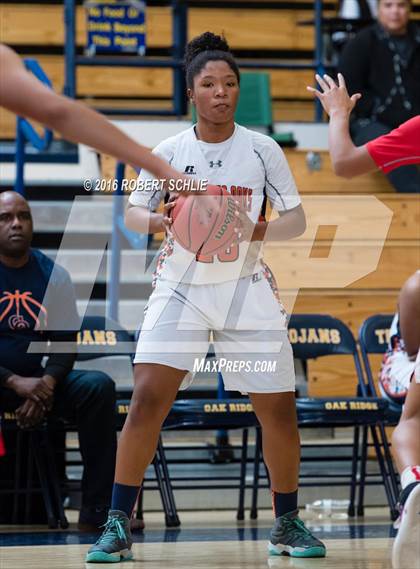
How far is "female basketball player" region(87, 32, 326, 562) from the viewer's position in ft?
13.8

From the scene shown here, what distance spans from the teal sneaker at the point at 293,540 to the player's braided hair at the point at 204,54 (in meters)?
1.68

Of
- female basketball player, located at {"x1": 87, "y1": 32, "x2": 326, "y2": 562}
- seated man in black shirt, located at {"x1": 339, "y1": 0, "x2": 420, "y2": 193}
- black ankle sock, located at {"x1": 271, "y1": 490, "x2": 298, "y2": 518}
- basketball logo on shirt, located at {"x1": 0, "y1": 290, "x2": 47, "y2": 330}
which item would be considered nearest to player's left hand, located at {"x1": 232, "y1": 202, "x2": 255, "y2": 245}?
female basketball player, located at {"x1": 87, "y1": 32, "x2": 326, "y2": 562}

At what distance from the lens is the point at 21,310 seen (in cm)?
586

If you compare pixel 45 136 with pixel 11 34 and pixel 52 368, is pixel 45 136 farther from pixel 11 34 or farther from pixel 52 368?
pixel 11 34

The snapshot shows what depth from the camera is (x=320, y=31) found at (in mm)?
9500

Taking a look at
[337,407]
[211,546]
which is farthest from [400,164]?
[337,407]

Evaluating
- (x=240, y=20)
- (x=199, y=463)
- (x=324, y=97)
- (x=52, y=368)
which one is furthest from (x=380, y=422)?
(x=240, y=20)

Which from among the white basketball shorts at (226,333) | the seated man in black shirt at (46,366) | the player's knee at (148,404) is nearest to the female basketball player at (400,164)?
the white basketball shorts at (226,333)

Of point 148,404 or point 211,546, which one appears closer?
point 148,404

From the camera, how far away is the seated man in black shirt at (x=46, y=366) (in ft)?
18.4

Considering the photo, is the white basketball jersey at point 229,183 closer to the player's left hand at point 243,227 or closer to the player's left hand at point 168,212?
the player's left hand at point 243,227

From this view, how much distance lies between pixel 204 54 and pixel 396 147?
1042mm

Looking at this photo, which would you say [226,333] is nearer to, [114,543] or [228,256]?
[228,256]

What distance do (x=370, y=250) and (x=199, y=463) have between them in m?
2.09
